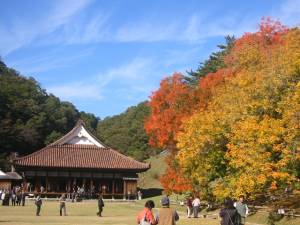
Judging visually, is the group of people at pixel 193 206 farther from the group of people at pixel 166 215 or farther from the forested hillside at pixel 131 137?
the forested hillside at pixel 131 137

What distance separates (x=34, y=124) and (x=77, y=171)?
29.2 metres

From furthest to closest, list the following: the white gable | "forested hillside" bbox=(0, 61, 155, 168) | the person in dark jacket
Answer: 1. "forested hillside" bbox=(0, 61, 155, 168)
2. the white gable
3. the person in dark jacket

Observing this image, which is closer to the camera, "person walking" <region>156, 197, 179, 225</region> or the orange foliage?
"person walking" <region>156, 197, 179, 225</region>

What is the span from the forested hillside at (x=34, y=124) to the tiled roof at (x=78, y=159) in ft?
59.5

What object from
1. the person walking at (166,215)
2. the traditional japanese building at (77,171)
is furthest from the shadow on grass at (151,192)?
the person walking at (166,215)

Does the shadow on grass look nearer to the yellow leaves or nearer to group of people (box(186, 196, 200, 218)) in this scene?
group of people (box(186, 196, 200, 218))

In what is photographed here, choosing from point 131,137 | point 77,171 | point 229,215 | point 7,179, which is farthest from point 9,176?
point 229,215

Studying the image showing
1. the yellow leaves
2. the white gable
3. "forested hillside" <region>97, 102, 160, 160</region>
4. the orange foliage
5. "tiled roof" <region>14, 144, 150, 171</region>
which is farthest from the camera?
"forested hillside" <region>97, 102, 160, 160</region>

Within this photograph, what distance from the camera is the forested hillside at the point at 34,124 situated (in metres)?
79.9

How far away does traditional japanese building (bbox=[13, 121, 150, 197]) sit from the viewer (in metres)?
56.1

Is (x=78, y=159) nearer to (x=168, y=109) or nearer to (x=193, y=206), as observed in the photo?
(x=168, y=109)

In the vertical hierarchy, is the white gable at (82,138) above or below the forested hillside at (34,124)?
below

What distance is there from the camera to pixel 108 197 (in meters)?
57.1

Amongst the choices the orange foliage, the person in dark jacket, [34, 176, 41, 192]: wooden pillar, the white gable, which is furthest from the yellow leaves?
the white gable
